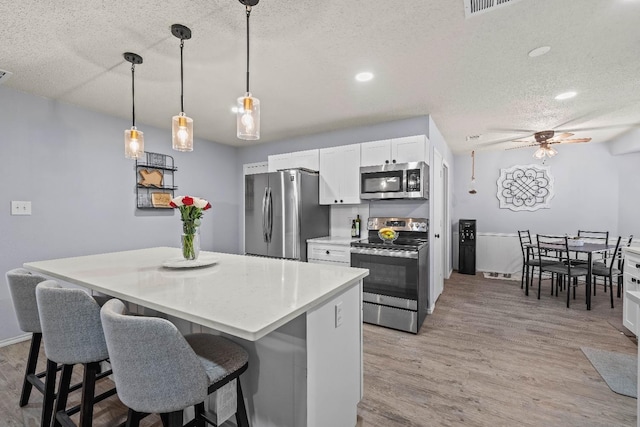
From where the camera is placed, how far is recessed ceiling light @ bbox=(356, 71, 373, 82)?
2479mm

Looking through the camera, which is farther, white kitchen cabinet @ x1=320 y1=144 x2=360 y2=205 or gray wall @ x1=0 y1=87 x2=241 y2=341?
white kitchen cabinet @ x1=320 y1=144 x2=360 y2=205

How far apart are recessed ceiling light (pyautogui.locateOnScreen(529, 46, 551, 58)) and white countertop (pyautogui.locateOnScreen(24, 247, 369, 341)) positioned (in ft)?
6.80

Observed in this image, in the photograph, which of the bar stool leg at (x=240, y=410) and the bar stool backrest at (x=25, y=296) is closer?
the bar stool leg at (x=240, y=410)

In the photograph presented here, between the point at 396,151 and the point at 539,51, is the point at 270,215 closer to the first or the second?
the point at 396,151

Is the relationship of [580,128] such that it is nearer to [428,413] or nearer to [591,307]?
[591,307]

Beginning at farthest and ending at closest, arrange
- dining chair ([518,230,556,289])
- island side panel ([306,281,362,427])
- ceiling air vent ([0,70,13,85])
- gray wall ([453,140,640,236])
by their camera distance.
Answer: gray wall ([453,140,640,236]), dining chair ([518,230,556,289]), ceiling air vent ([0,70,13,85]), island side panel ([306,281,362,427])

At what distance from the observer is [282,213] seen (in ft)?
12.1

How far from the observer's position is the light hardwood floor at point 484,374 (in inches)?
69.9

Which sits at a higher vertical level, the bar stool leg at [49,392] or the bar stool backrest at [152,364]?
the bar stool backrest at [152,364]

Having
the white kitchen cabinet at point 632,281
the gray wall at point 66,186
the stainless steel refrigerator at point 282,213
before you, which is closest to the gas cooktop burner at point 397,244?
the stainless steel refrigerator at point 282,213

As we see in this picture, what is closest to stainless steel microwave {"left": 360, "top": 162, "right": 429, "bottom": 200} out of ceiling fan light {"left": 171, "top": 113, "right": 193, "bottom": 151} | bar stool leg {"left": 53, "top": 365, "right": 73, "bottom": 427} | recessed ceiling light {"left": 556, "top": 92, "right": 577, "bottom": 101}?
recessed ceiling light {"left": 556, "top": 92, "right": 577, "bottom": 101}

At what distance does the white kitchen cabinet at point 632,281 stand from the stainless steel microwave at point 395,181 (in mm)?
1920

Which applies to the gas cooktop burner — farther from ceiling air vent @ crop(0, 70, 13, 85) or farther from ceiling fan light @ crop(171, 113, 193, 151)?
ceiling air vent @ crop(0, 70, 13, 85)

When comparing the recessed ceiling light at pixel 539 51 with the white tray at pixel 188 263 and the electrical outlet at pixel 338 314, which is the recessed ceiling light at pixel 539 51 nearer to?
the electrical outlet at pixel 338 314
